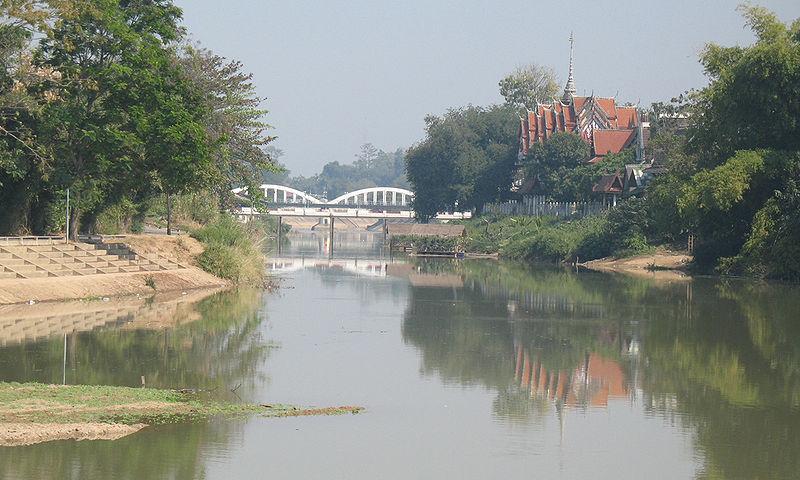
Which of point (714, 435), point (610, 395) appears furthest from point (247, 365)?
point (714, 435)

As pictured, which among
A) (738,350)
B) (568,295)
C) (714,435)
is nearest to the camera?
(714,435)

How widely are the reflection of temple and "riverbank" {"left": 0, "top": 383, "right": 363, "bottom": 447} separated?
12.1 ft

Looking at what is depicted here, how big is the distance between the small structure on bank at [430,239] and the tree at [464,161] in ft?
45.1

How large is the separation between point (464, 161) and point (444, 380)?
8032 cm

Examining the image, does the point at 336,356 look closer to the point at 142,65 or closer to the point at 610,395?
the point at 610,395

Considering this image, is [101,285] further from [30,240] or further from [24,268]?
[30,240]

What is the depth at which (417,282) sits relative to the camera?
5044 cm

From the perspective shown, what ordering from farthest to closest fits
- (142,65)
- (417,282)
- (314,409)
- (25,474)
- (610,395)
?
1. (417,282)
2. (142,65)
3. (610,395)
4. (314,409)
5. (25,474)

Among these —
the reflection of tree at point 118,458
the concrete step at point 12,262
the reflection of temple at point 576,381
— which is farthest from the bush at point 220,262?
the reflection of tree at point 118,458

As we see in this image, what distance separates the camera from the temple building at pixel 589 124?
3398 inches

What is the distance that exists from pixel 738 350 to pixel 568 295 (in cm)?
1554

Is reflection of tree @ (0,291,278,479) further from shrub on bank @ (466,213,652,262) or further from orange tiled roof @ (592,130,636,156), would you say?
orange tiled roof @ (592,130,636,156)

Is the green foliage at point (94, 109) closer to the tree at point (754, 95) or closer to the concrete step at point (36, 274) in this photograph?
the concrete step at point (36, 274)

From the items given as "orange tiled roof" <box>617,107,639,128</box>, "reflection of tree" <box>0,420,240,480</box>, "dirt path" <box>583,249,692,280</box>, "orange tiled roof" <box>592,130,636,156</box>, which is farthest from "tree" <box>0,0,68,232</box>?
"orange tiled roof" <box>617,107,639,128</box>
